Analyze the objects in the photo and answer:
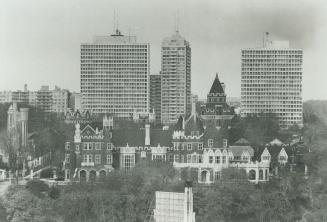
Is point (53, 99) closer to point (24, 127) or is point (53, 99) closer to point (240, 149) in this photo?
point (24, 127)

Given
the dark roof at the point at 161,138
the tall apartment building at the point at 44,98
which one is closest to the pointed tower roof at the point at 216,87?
the dark roof at the point at 161,138

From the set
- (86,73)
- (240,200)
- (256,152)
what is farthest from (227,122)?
(86,73)

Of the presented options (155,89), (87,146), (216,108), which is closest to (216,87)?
(216,108)

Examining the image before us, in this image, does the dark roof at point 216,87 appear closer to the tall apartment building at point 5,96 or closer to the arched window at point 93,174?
the arched window at point 93,174

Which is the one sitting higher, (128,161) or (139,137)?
(139,137)

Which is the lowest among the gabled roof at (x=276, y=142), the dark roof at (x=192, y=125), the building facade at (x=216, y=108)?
the gabled roof at (x=276, y=142)

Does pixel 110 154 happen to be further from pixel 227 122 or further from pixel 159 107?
pixel 159 107
